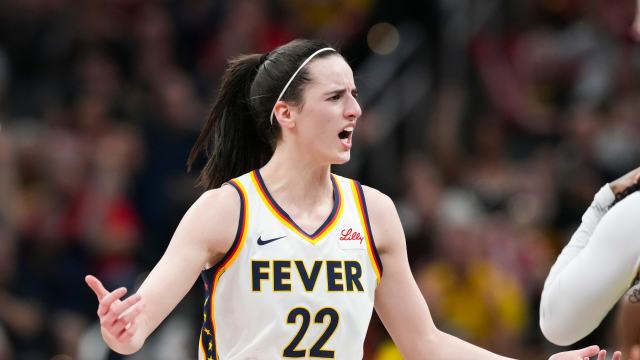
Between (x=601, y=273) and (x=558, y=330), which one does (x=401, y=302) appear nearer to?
(x=558, y=330)

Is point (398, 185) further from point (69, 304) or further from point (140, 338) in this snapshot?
point (140, 338)

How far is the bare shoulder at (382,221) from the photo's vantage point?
478 centimetres

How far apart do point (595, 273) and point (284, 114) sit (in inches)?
53.0

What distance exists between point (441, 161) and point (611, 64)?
1.91 metres

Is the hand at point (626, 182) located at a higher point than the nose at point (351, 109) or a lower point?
lower

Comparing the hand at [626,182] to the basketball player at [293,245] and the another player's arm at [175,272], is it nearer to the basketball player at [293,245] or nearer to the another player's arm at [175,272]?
the basketball player at [293,245]

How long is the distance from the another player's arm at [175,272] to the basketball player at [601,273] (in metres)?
1.26

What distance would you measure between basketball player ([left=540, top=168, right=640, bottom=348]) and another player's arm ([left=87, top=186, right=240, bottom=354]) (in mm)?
1256

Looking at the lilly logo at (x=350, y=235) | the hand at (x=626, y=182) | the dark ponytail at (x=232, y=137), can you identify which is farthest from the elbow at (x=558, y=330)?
the dark ponytail at (x=232, y=137)

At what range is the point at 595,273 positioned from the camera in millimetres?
4441

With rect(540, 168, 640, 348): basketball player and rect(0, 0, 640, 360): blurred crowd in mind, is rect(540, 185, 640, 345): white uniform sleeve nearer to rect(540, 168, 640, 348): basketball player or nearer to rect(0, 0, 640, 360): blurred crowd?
rect(540, 168, 640, 348): basketball player

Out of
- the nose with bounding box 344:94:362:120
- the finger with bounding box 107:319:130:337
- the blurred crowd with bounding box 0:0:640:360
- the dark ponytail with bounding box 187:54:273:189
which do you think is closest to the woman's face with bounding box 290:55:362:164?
the nose with bounding box 344:94:362:120

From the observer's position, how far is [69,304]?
9242mm

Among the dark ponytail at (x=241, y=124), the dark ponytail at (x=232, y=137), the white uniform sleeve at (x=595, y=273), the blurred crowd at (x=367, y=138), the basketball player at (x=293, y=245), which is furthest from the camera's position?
the blurred crowd at (x=367, y=138)
